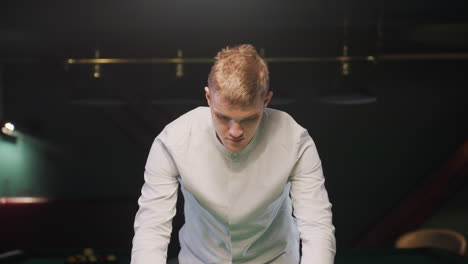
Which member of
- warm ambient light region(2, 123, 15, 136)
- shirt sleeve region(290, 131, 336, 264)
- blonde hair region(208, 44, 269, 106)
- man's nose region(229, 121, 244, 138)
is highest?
blonde hair region(208, 44, 269, 106)

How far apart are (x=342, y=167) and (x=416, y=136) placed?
0.84 m

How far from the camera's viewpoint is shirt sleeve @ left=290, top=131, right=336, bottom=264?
5.16 ft

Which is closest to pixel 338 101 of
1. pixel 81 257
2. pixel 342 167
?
pixel 81 257

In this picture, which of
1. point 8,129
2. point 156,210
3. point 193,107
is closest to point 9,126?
point 8,129

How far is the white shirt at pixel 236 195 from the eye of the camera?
1634 millimetres

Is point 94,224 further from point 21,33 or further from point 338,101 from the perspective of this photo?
point 338,101

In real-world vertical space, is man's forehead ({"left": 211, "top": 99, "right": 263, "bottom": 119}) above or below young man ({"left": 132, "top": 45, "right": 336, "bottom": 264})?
above

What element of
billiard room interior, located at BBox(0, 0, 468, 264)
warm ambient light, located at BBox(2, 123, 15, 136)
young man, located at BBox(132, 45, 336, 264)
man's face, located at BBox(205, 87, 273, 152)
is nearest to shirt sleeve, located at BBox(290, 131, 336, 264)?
young man, located at BBox(132, 45, 336, 264)

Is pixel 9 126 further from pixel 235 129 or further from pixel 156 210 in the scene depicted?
pixel 235 129

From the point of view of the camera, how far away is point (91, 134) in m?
6.03

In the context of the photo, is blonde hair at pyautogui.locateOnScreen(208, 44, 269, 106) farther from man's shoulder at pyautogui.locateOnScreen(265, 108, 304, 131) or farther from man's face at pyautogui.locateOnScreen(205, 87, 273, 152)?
man's shoulder at pyautogui.locateOnScreen(265, 108, 304, 131)

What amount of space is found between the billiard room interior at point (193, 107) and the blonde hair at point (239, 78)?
4107 millimetres

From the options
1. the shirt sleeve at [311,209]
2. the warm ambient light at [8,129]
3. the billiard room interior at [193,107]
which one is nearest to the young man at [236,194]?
the shirt sleeve at [311,209]

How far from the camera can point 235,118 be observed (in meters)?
1.44
